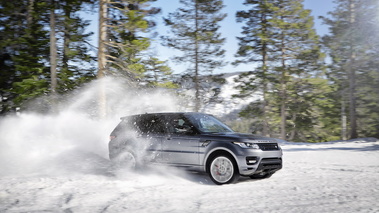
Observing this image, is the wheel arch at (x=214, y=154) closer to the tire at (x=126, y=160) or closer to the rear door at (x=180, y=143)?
the rear door at (x=180, y=143)


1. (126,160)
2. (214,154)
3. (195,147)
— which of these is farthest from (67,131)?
(214,154)

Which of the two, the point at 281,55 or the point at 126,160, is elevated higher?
the point at 281,55

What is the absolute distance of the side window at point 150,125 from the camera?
28.8ft

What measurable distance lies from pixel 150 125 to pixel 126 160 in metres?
1.16

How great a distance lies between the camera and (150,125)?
29.6 feet

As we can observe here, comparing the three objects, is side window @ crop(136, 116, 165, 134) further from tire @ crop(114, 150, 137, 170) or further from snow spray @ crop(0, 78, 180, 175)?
snow spray @ crop(0, 78, 180, 175)

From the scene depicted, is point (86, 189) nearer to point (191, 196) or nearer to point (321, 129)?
point (191, 196)

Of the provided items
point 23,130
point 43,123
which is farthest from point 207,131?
point 43,123

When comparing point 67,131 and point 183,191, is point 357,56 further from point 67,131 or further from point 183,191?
point 183,191

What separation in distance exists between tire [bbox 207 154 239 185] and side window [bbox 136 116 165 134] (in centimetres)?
169

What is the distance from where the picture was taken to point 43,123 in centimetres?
2016

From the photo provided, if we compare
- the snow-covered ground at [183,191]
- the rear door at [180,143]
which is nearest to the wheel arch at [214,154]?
the rear door at [180,143]

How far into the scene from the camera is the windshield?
8.39 m

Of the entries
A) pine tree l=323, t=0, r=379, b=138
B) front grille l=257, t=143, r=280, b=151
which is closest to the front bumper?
front grille l=257, t=143, r=280, b=151
